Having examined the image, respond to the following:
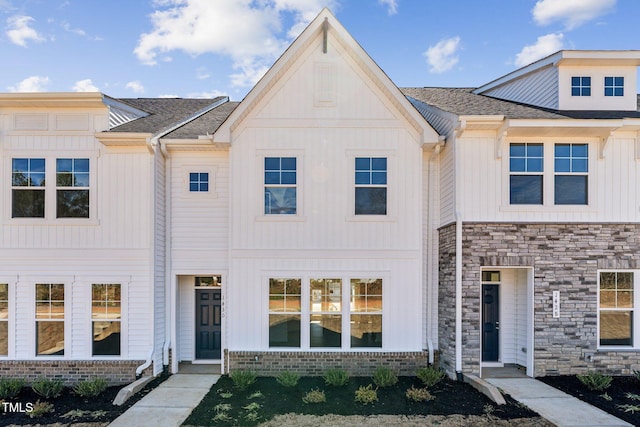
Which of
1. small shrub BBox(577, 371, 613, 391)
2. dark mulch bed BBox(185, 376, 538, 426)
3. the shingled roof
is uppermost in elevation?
the shingled roof

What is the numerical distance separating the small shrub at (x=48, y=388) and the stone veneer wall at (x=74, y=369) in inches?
29.0

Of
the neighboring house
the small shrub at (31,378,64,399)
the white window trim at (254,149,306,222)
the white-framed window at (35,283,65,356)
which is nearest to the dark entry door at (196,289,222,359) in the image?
the neighboring house

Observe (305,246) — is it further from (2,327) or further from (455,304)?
(2,327)

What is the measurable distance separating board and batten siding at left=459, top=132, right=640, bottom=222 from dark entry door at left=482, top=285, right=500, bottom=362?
2130 millimetres

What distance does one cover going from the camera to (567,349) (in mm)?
9492

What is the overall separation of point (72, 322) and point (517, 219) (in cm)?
1112

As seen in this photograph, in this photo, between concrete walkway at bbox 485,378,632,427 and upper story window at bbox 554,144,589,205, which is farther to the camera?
upper story window at bbox 554,144,589,205

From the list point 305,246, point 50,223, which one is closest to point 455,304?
point 305,246

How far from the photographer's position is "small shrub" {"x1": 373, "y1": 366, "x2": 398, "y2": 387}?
9.01 meters

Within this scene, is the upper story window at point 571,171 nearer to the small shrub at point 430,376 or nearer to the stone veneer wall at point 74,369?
the small shrub at point 430,376

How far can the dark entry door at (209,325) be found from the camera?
35.4 feet

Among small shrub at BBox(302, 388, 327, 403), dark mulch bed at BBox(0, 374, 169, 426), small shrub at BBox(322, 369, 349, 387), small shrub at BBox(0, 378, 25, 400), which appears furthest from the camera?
small shrub at BBox(322, 369, 349, 387)

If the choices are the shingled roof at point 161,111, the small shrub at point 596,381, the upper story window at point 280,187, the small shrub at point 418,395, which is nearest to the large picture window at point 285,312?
the upper story window at point 280,187

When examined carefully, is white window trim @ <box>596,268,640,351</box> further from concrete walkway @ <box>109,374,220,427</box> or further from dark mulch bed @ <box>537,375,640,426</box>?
concrete walkway @ <box>109,374,220,427</box>
